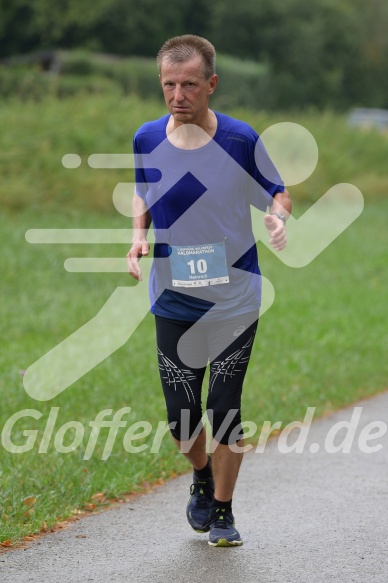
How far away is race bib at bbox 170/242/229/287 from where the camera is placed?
5.04 meters

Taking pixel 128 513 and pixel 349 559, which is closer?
pixel 349 559

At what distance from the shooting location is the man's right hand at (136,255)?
502 centimetres

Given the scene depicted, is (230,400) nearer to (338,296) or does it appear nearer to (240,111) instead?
(338,296)

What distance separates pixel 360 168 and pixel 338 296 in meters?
17.0

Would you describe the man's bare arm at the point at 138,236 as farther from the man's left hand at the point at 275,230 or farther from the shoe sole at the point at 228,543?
the shoe sole at the point at 228,543

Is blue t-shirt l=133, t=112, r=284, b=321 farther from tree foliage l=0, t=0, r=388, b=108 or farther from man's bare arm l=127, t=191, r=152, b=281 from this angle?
tree foliage l=0, t=0, r=388, b=108

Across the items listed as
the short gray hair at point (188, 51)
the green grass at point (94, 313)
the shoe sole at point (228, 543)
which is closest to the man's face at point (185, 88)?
the short gray hair at point (188, 51)

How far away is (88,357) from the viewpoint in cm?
1031

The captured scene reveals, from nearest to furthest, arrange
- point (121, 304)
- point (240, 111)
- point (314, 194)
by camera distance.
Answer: point (121, 304)
point (314, 194)
point (240, 111)

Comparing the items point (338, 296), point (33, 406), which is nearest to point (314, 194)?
point (338, 296)

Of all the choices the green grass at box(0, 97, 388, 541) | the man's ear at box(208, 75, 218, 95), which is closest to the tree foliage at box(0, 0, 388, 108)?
the green grass at box(0, 97, 388, 541)

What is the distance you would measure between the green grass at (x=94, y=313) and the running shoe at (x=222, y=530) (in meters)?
0.82

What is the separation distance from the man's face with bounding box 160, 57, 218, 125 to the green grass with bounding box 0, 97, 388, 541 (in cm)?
201

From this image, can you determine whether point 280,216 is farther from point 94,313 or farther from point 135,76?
point 135,76
